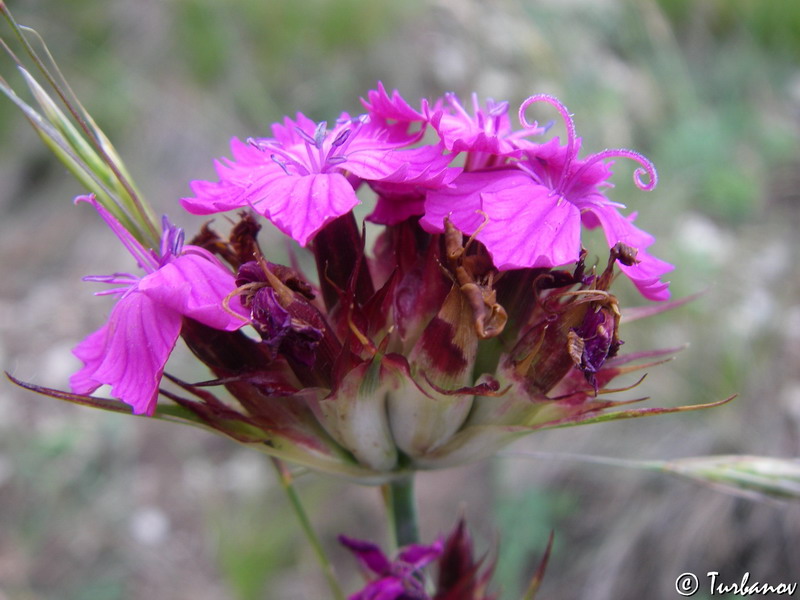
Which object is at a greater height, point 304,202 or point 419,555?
point 304,202

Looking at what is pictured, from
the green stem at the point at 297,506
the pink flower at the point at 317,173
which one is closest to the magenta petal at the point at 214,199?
the pink flower at the point at 317,173

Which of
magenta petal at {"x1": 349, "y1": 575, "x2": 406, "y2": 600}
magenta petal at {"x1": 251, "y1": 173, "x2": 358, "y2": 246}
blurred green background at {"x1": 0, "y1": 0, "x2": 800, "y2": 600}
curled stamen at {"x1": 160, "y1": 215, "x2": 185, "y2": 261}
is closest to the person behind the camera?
magenta petal at {"x1": 251, "y1": 173, "x2": 358, "y2": 246}

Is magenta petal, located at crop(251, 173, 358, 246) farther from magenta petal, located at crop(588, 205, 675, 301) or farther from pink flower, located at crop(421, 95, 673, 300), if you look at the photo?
magenta petal, located at crop(588, 205, 675, 301)

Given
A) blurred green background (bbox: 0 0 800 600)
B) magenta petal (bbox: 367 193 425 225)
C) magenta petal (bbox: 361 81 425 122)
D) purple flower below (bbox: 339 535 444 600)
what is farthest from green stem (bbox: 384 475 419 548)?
magenta petal (bbox: 361 81 425 122)

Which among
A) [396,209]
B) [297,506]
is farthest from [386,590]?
[396,209]

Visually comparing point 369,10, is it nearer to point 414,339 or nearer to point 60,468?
point 60,468

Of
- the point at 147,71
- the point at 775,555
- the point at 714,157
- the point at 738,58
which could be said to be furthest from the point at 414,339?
the point at 147,71

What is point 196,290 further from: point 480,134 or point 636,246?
point 636,246
